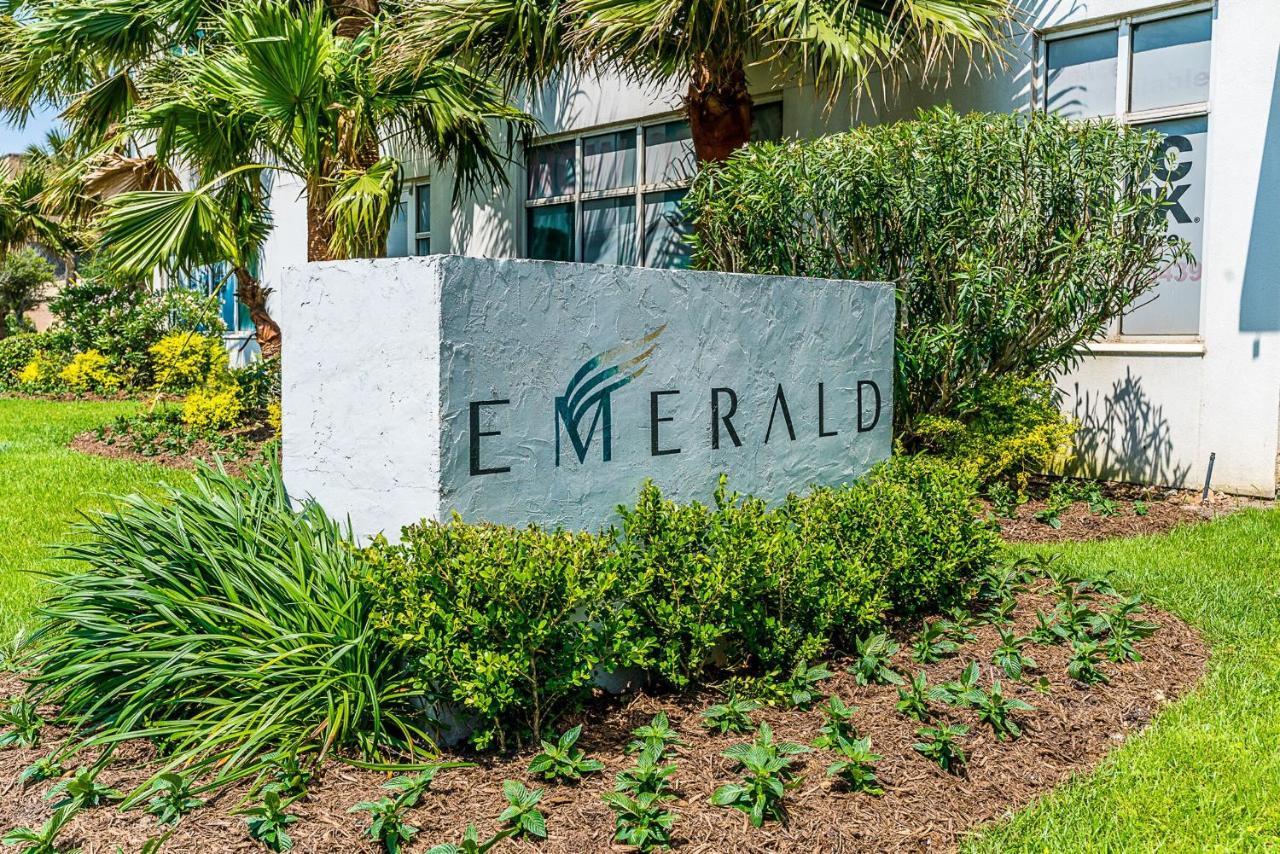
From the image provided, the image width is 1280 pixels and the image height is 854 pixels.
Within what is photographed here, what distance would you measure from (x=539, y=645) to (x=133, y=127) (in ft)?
26.9

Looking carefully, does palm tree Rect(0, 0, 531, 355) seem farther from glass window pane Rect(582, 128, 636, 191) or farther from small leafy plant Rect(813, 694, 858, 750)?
small leafy plant Rect(813, 694, 858, 750)

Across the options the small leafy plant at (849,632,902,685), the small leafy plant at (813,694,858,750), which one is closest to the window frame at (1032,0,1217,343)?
the small leafy plant at (849,632,902,685)

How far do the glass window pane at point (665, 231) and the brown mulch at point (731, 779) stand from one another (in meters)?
7.73

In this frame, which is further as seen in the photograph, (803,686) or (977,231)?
(977,231)

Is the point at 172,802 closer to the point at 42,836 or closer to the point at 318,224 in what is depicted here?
the point at 42,836

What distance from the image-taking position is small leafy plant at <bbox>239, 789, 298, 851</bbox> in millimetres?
2904

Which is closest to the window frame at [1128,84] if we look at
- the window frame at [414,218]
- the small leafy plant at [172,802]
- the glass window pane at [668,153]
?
the glass window pane at [668,153]

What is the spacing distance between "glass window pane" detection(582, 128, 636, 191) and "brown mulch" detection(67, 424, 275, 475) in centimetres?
468

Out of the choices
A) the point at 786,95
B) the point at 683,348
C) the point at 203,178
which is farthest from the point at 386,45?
the point at 683,348

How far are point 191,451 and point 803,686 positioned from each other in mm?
7567

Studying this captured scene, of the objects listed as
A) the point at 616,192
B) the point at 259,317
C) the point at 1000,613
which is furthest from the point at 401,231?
the point at 1000,613

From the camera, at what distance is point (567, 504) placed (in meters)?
4.17

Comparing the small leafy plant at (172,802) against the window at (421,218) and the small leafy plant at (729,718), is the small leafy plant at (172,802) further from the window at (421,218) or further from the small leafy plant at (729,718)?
the window at (421,218)

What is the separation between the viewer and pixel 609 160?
12.4 m
